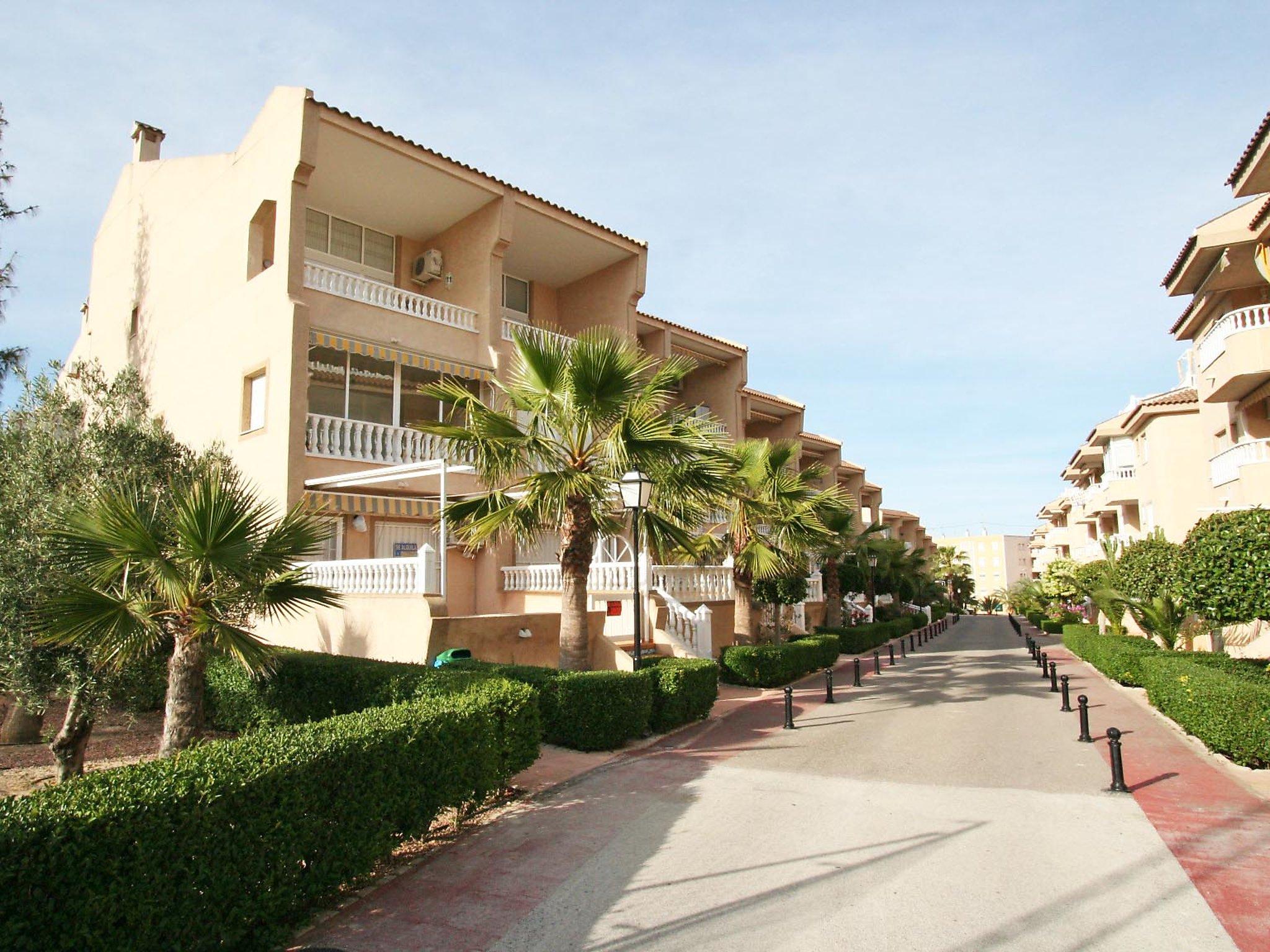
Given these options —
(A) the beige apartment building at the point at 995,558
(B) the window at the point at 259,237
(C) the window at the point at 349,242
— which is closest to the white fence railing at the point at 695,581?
(C) the window at the point at 349,242

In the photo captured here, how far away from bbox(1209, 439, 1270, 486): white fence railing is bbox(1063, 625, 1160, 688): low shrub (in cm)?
432

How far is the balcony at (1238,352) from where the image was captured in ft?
55.9

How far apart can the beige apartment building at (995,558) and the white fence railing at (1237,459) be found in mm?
123794

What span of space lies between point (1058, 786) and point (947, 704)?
6.72 metres

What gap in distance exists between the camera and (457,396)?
12133 millimetres

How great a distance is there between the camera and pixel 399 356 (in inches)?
683

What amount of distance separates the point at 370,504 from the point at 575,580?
224 inches

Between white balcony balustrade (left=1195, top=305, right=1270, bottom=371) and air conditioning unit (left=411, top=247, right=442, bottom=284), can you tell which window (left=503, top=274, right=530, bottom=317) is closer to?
air conditioning unit (left=411, top=247, right=442, bottom=284)

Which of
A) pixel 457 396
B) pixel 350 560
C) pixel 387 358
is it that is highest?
pixel 387 358

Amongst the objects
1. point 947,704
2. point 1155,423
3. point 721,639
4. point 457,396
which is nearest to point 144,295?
point 457,396

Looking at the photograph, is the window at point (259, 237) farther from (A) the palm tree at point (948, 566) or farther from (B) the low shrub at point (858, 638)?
(A) the palm tree at point (948, 566)

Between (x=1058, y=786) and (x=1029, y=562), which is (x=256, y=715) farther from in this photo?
(x=1029, y=562)

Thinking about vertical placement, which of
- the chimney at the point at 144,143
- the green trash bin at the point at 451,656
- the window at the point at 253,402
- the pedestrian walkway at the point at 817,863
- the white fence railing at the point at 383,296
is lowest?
the pedestrian walkway at the point at 817,863

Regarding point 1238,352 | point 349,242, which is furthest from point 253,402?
point 1238,352
